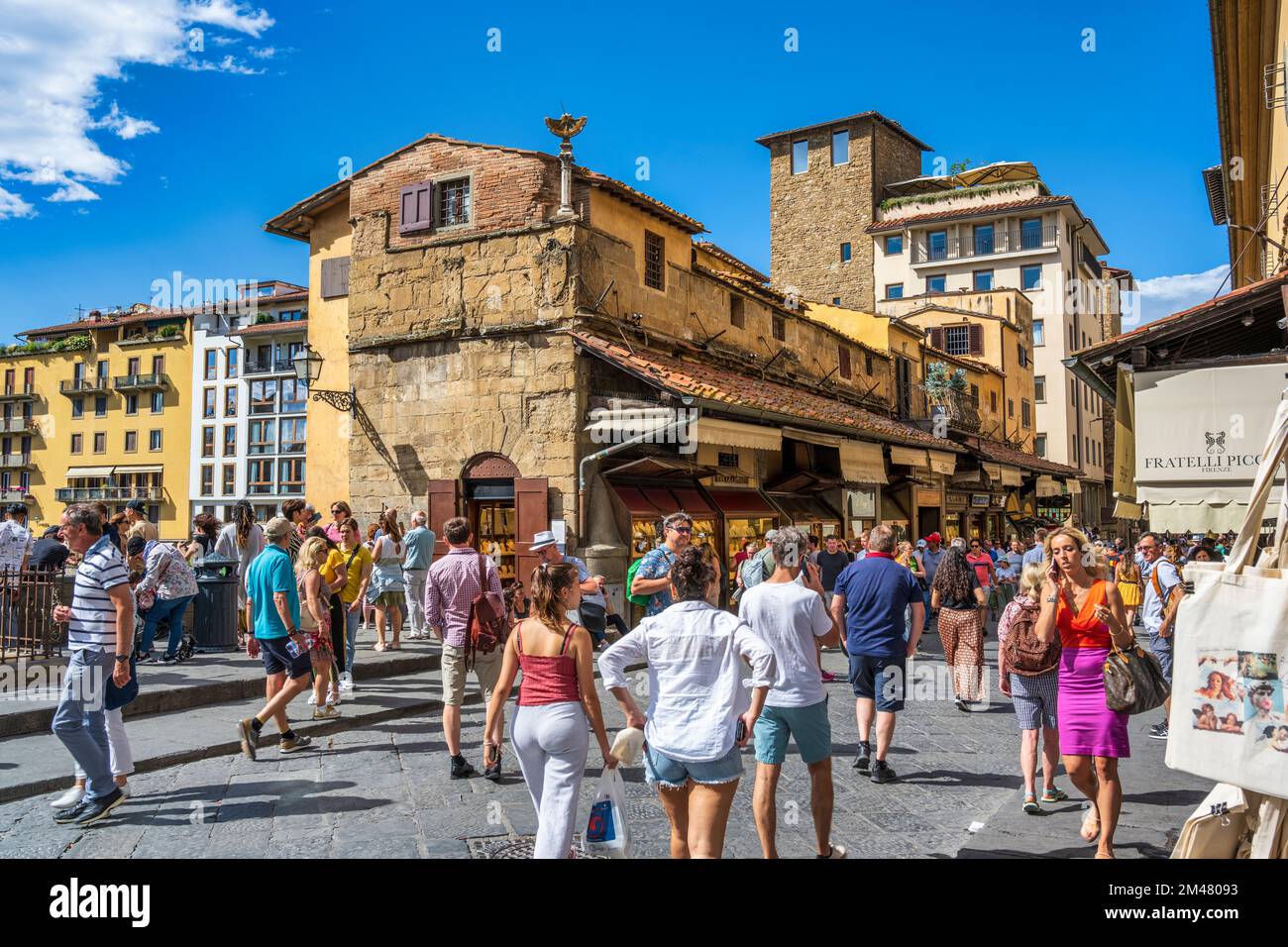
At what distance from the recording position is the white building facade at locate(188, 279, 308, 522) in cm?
6506

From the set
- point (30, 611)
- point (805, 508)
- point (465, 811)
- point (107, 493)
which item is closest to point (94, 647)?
point (465, 811)

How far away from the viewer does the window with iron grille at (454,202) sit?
50.8 ft

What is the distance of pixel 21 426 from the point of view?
71.1 metres

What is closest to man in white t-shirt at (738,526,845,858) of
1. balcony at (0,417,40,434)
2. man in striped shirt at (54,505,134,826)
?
man in striped shirt at (54,505,134,826)

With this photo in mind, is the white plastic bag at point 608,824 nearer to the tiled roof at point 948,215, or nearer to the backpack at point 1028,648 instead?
the backpack at point 1028,648

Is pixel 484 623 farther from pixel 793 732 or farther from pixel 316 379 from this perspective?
pixel 316 379

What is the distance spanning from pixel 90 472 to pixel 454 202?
65.4m

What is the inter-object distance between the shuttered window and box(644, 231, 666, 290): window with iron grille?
18.8ft

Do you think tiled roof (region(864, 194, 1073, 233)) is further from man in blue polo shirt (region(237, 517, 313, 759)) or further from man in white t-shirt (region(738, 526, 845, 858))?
man in white t-shirt (region(738, 526, 845, 858))

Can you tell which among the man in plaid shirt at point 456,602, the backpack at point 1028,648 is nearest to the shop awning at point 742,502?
the man in plaid shirt at point 456,602

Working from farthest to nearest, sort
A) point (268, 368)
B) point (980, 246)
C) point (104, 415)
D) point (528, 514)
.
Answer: point (104, 415) < point (268, 368) < point (980, 246) < point (528, 514)

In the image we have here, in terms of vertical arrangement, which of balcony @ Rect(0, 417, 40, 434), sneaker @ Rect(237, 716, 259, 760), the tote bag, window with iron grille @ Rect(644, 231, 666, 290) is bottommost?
sneaker @ Rect(237, 716, 259, 760)

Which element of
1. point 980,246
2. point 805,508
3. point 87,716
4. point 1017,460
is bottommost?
point 87,716
